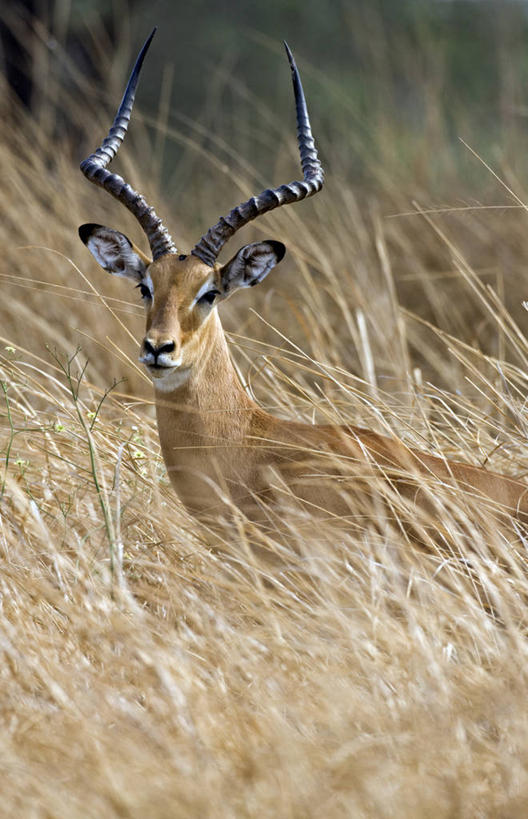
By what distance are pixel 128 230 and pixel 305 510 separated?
4.35 metres

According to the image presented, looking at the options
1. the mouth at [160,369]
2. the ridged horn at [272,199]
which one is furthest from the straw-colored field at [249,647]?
the ridged horn at [272,199]

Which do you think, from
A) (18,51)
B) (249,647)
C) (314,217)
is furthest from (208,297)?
(18,51)

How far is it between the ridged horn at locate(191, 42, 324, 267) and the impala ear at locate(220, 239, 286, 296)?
9 cm

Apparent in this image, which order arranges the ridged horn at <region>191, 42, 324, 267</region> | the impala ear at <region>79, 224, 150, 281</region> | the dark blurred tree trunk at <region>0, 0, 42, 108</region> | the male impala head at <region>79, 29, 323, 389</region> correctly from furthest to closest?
the dark blurred tree trunk at <region>0, 0, 42, 108</region> < the impala ear at <region>79, 224, 150, 281</region> < the ridged horn at <region>191, 42, 324, 267</region> < the male impala head at <region>79, 29, 323, 389</region>

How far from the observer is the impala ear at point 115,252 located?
4984 mm

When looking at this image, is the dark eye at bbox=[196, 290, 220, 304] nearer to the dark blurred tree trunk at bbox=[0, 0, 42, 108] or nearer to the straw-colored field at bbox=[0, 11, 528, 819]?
the straw-colored field at bbox=[0, 11, 528, 819]

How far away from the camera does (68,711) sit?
3195mm

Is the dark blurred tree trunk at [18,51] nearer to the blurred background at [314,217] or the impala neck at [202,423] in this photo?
the blurred background at [314,217]

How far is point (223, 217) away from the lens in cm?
484

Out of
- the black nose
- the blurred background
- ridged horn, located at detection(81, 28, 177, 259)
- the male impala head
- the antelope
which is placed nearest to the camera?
the black nose

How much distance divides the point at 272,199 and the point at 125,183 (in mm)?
613

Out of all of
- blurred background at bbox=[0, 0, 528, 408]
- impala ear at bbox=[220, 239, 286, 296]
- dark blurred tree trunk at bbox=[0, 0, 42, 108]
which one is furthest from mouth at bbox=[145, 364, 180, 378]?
dark blurred tree trunk at bbox=[0, 0, 42, 108]

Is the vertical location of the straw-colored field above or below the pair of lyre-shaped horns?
below

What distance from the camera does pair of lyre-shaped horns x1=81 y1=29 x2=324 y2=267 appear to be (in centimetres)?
475
